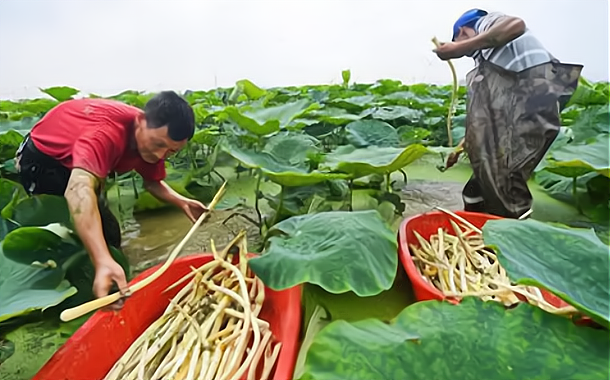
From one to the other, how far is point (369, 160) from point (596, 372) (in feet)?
1.71

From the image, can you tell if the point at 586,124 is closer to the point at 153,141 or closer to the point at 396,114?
the point at 396,114

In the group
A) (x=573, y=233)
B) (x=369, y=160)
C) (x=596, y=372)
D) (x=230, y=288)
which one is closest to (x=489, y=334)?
(x=596, y=372)

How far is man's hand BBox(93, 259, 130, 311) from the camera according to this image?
45 cm

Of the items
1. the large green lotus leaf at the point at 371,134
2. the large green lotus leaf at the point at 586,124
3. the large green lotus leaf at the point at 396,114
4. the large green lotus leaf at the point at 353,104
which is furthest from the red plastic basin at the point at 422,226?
the large green lotus leaf at the point at 353,104

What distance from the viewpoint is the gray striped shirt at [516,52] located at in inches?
24.4

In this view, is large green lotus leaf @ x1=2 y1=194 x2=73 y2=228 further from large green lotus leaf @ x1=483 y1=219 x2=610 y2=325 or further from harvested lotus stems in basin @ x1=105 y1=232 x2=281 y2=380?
large green lotus leaf @ x1=483 y1=219 x2=610 y2=325

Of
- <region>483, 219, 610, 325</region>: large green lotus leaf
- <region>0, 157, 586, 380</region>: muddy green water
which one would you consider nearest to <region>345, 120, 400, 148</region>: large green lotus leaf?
<region>0, 157, 586, 380</region>: muddy green water

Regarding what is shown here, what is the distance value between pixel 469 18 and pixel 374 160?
283 mm

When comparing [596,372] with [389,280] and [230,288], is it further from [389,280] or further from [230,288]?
[230,288]

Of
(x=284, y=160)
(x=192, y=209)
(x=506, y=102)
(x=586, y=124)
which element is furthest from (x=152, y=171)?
(x=586, y=124)

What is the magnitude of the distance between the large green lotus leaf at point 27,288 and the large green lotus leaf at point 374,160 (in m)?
0.48

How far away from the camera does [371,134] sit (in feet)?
3.86

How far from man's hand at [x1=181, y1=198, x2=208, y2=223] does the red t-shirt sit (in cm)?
13

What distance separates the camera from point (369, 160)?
2.58ft
